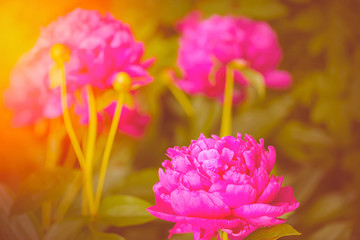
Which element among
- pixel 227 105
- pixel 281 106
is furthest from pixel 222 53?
pixel 281 106

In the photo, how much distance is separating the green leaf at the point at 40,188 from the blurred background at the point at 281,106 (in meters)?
0.11

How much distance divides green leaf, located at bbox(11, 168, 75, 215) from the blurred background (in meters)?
0.11

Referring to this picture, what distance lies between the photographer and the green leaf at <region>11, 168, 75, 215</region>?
44 centimetres

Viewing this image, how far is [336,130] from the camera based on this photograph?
886mm

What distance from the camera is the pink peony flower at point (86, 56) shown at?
436 millimetres

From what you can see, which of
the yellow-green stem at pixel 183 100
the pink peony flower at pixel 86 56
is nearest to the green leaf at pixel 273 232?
the pink peony flower at pixel 86 56

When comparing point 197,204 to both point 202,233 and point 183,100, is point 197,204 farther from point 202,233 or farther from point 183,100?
point 183,100

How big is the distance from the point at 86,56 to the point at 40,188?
5.5 inches

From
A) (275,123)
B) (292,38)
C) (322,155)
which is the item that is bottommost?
(322,155)

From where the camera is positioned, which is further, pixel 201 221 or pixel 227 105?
pixel 227 105

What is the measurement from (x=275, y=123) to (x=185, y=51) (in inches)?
7.8

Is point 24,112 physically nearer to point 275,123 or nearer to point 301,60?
point 275,123

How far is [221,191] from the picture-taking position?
1.07 ft

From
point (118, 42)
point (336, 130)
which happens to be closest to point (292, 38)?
point (336, 130)
